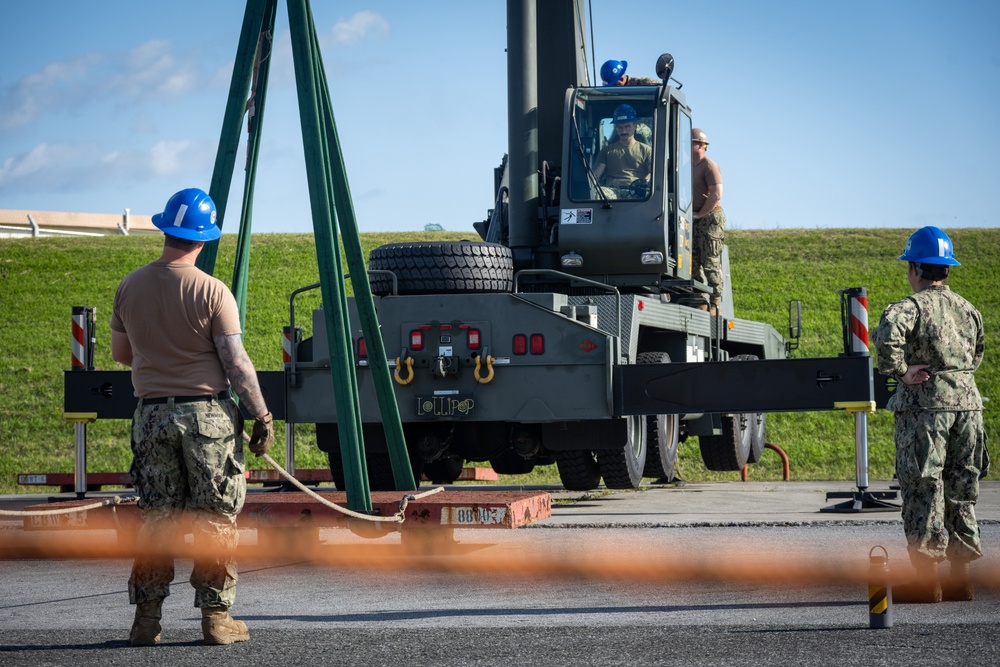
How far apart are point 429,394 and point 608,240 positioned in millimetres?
2405

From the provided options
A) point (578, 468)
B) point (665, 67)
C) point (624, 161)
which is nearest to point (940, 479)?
point (578, 468)

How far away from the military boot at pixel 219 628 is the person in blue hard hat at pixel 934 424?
10.4 ft

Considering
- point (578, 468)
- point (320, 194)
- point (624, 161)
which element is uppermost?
point (624, 161)

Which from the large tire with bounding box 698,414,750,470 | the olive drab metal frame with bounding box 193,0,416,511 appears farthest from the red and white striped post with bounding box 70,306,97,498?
the large tire with bounding box 698,414,750,470

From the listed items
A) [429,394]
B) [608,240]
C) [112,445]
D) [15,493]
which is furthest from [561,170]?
[112,445]

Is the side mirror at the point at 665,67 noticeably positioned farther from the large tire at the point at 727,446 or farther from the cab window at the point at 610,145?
the large tire at the point at 727,446

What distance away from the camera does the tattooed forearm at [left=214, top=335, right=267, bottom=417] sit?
6238 mm

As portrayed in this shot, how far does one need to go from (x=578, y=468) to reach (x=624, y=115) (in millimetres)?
3207

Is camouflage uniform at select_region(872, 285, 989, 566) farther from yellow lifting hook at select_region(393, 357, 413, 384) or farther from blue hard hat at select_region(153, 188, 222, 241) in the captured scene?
yellow lifting hook at select_region(393, 357, 413, 384)

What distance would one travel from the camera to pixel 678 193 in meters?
12.9

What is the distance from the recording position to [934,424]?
23.1 feet

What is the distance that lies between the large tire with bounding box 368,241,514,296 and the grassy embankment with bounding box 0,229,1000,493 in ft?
28.3

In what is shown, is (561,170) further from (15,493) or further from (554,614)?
(15,493)

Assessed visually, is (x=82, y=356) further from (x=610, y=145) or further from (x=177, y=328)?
(x=177, y=328)
